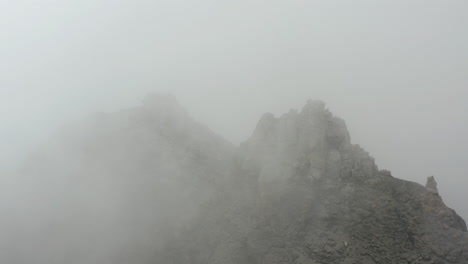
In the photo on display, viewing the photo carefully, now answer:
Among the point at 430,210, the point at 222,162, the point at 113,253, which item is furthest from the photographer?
the point at 222,162

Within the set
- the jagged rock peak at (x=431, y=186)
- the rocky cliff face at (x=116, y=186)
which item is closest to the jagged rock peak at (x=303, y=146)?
the jagged rock peak at (x=431, y=186)

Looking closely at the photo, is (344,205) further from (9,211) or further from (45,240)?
(9,211)

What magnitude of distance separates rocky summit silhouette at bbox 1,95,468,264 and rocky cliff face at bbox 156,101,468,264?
228 millimetres

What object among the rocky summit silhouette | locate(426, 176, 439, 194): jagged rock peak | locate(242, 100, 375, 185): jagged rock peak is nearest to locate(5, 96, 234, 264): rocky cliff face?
the rocky summit silhouette

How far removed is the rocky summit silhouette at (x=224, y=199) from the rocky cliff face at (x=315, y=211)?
0.23m

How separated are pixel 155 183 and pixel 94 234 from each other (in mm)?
20232

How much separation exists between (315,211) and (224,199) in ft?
73.9

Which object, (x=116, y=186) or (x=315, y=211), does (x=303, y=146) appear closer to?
(x=315, y=211)

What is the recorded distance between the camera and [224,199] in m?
91.1

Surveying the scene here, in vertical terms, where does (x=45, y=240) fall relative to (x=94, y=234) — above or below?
below

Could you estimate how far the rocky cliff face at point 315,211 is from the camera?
70.9m

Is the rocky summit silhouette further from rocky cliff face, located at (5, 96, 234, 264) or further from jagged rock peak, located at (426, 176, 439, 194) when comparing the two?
jagged rock peak, located at (426, 176, 439, 194)

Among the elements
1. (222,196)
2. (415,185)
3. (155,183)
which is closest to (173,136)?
(155,183)

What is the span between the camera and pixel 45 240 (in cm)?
9994
